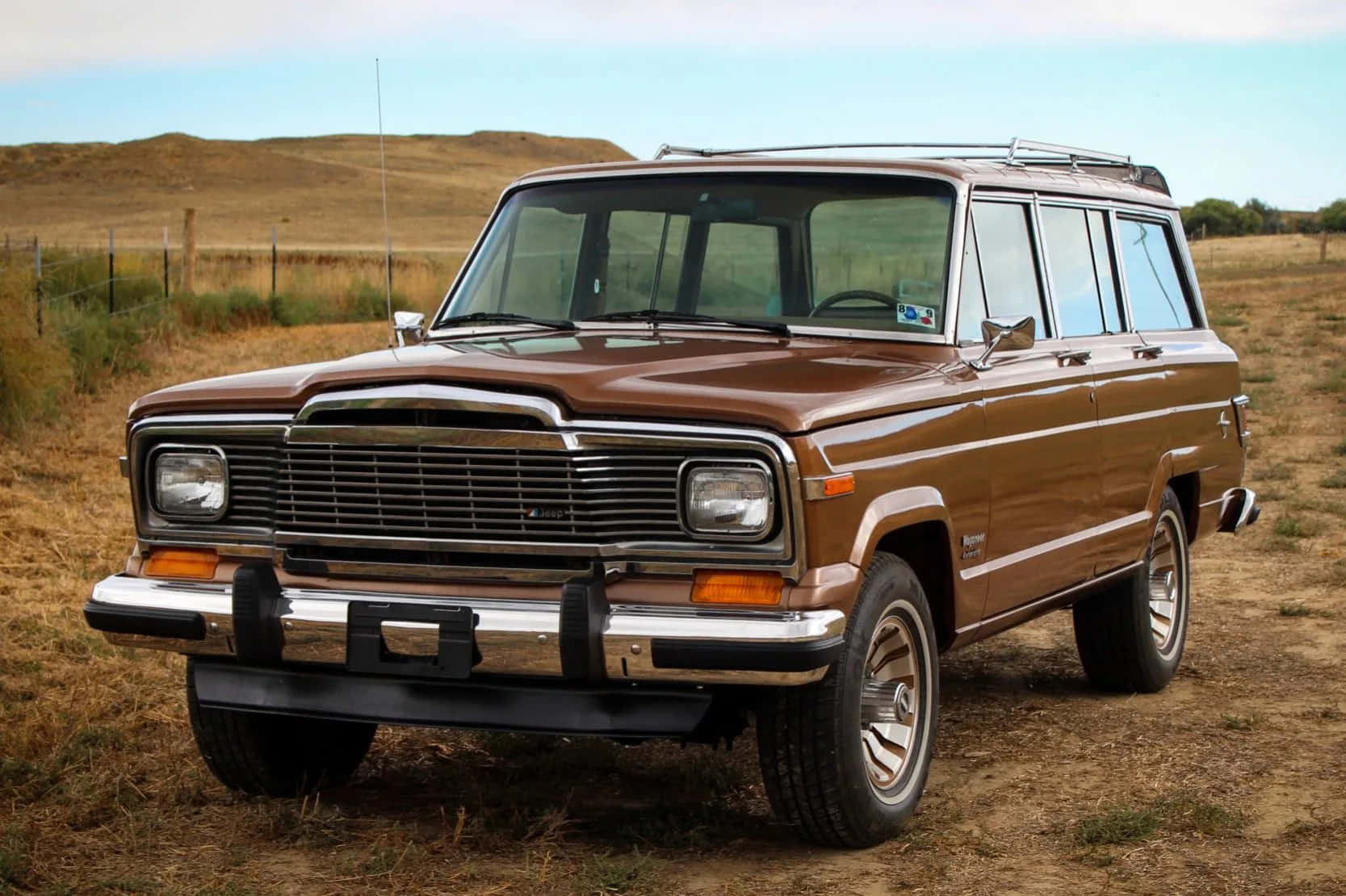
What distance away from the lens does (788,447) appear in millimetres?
4309

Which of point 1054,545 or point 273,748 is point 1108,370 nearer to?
point 1054,545

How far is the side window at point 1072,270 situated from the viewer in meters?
6.43

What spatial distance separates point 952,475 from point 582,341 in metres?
1.21

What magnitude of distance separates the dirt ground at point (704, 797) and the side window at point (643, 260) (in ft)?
5.21

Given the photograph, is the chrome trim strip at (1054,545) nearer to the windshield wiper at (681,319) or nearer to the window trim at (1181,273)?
the windshield wiper at (681,319)

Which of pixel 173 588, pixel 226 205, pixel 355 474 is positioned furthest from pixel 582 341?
pixel 226 205

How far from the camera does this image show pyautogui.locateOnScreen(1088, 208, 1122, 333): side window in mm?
6852

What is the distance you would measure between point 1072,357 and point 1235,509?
2.30 m

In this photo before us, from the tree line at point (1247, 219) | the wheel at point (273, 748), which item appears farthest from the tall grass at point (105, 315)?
the tree line at point (1247, 219)

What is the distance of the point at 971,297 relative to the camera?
5.68 metres

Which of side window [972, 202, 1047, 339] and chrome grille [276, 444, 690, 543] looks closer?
chrome grille [276, 444, 690, 543]

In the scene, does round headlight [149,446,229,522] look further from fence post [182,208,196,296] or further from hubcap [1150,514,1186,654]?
fence post [182,208,196,296]

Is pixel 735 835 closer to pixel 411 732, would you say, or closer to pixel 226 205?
pixel 411 732

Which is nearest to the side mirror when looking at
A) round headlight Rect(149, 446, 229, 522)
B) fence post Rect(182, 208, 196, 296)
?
round headlight Rect(149, 446, 229, 522)
